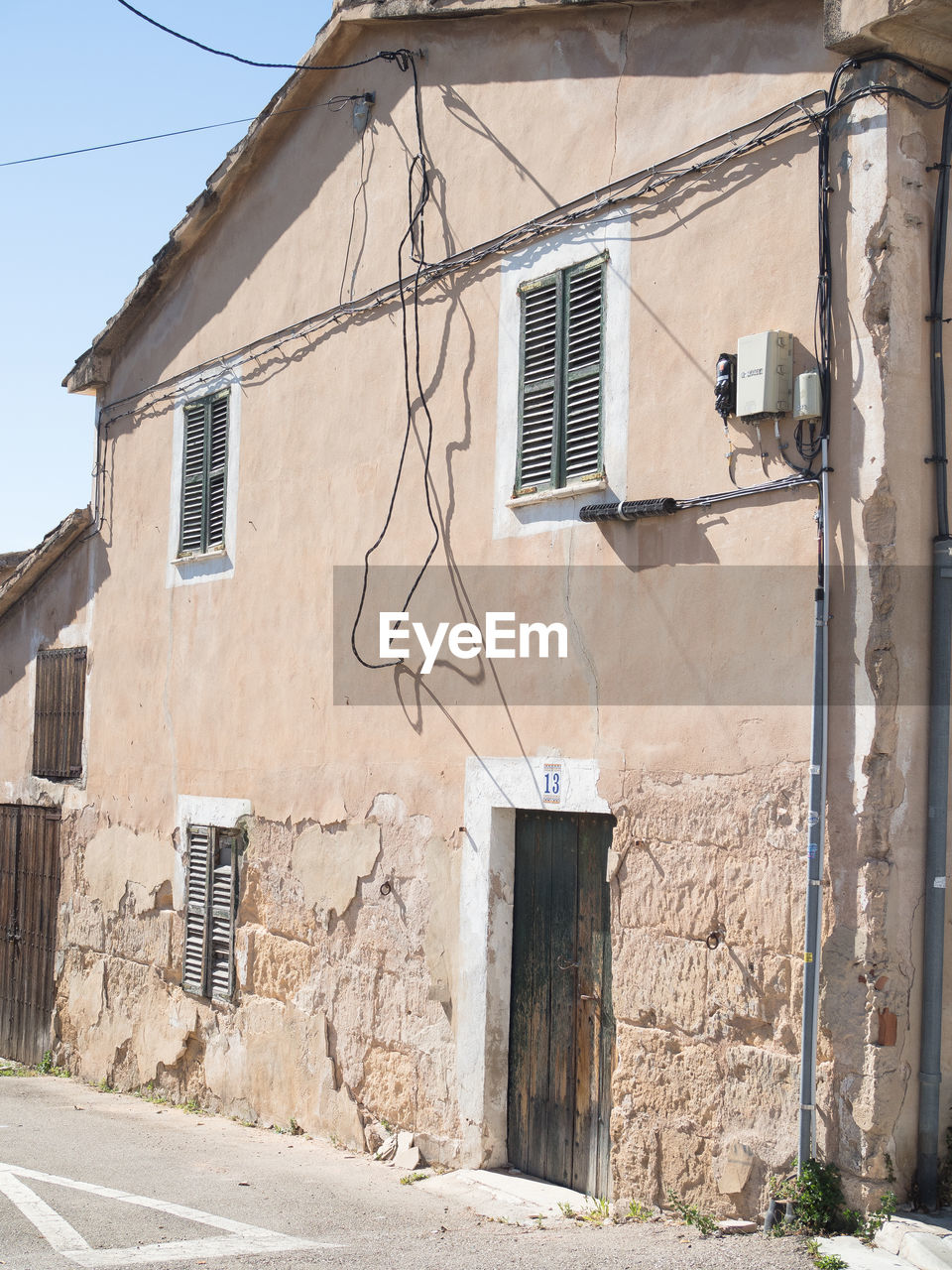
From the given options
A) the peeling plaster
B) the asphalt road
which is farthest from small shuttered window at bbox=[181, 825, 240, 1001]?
the asphalt road

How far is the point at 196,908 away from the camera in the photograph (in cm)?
1066

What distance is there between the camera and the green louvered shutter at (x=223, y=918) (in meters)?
10.2

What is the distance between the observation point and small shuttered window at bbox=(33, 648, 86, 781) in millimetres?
12586

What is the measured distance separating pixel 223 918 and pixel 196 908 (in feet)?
1.36

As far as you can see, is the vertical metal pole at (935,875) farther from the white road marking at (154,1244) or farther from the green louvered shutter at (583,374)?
the white road marking at (154,1244)

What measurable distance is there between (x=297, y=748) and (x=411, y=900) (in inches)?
67.4

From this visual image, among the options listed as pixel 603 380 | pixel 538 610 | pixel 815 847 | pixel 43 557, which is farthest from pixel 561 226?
pixel 43 557

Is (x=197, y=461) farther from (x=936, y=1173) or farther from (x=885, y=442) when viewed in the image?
(x=936, y=1173)

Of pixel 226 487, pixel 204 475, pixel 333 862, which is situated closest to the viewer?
pixel 333 862

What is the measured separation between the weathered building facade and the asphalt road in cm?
46

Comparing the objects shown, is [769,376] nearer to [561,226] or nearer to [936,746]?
[936,746]

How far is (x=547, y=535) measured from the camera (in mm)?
7562

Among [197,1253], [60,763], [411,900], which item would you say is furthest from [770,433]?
[60,763]

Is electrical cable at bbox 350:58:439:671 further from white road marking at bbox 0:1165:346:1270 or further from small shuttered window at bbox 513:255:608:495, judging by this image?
white road marking at bbox 0:1165:346:1270
